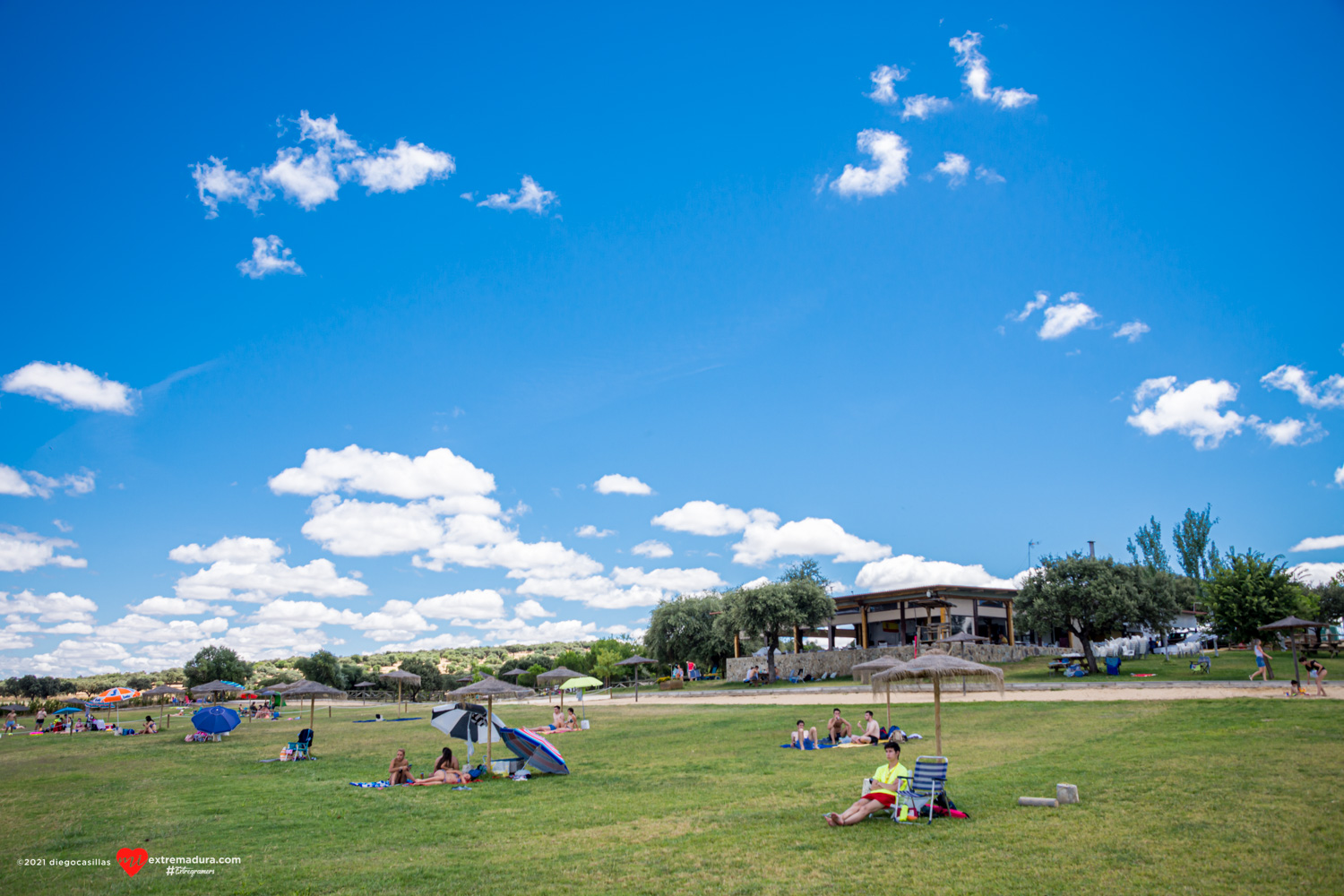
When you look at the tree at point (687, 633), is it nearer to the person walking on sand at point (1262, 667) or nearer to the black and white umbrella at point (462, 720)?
the person walking on sand at point (1262, 667)

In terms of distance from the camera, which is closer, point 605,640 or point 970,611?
point 970,611

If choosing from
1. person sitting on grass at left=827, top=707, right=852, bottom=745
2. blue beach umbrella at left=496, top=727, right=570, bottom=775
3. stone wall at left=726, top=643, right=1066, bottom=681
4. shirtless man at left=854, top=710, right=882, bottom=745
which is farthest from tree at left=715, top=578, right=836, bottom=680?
blue beach umbrella at left=496, top=727, right=570, bottom=775

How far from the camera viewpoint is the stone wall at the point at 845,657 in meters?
47.7

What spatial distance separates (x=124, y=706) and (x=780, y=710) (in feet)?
200

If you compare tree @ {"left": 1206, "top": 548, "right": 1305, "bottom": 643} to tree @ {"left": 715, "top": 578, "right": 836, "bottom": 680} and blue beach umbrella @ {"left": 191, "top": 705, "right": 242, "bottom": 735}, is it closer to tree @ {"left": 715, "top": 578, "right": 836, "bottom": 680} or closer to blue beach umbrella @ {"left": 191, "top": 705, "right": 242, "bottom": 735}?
tree @ {"left": 715, "top": 578, "right": 836, "bottom": 680}

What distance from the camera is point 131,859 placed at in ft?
32.8

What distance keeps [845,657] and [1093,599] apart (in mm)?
19655

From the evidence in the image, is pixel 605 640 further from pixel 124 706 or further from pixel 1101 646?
pixel 1101 646

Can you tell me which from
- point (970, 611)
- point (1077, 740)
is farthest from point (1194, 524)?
point (1077, 740)

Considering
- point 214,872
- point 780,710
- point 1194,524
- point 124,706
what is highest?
point 1194,524

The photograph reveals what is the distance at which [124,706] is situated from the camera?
63406 millimetres

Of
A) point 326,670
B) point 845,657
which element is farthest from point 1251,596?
point 326,670

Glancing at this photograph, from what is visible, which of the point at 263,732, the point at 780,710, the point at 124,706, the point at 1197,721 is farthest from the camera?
the point at 124,706

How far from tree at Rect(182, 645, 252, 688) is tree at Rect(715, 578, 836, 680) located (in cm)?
4782
